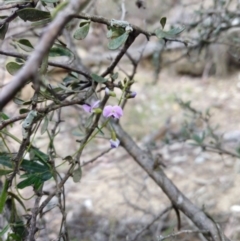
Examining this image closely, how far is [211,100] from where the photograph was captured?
7.75 ft

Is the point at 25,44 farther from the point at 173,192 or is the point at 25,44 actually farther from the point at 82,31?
the point at 173,192

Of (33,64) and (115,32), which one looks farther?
(115,32)

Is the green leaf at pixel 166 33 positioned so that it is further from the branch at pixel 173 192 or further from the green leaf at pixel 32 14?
the branch at pixel 173 192

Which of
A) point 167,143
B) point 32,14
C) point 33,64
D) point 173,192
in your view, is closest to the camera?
point 33,64

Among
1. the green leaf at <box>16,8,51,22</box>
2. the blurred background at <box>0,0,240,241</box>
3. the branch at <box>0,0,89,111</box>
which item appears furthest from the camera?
the blurred background at <box>0,0,240,241</box>

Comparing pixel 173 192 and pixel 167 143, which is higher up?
pixel 167 143

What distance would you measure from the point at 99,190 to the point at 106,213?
215 millimetres

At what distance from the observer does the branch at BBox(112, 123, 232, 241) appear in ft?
2.08

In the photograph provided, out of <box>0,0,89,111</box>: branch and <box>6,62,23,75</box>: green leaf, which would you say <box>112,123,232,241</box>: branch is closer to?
<box>6,62,23,75</box>: green leaf

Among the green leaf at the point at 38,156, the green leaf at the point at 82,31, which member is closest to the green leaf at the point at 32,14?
the green leaf at the point at 82,31

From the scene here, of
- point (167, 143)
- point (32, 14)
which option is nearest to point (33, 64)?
point (32, 14)

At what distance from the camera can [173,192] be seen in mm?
690

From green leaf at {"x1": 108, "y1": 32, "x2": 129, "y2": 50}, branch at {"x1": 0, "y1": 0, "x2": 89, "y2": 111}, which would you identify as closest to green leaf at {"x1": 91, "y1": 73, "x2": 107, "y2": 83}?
green leaf at {"x1": 108, "y1": 32, "x2": 129, "y2": 50}

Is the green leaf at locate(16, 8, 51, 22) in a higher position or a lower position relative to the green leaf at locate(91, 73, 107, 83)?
lower
